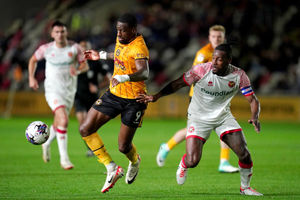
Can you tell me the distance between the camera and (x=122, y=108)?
812cm

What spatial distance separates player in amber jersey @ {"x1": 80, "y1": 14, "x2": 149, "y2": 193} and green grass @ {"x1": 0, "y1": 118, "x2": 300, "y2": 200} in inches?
22.7

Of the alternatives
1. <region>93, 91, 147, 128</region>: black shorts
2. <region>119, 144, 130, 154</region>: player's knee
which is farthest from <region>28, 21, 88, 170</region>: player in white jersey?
<region>93, 91, 147, 128</region>: black shorts

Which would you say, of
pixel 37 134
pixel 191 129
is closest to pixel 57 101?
pixel 37 134

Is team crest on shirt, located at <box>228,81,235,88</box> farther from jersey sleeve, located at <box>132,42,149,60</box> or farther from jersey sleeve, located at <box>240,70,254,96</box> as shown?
jersey sleeve, located at <box>132,42,149,60</box>

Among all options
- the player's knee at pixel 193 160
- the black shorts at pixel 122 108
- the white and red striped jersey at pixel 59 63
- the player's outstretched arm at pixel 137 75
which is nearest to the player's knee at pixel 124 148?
the black shorts at pixel 122 108

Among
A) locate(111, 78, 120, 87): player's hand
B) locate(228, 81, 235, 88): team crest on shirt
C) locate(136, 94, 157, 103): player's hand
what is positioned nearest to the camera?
locate(111, 78, 120, 87): player's hand

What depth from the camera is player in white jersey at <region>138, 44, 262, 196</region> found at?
25.2 feet

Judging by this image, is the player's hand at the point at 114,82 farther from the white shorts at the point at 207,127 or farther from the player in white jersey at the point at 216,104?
the white shorts at the point at 207,127

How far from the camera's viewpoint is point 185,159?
8.01 m

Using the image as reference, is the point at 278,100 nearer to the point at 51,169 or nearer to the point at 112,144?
the point at 112,144

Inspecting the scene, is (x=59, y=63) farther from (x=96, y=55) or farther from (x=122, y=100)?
(x=122, y=100)

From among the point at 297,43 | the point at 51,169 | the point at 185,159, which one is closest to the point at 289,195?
the point at 185,159

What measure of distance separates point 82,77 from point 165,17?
603 inches

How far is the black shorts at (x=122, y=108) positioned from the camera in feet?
26.5
